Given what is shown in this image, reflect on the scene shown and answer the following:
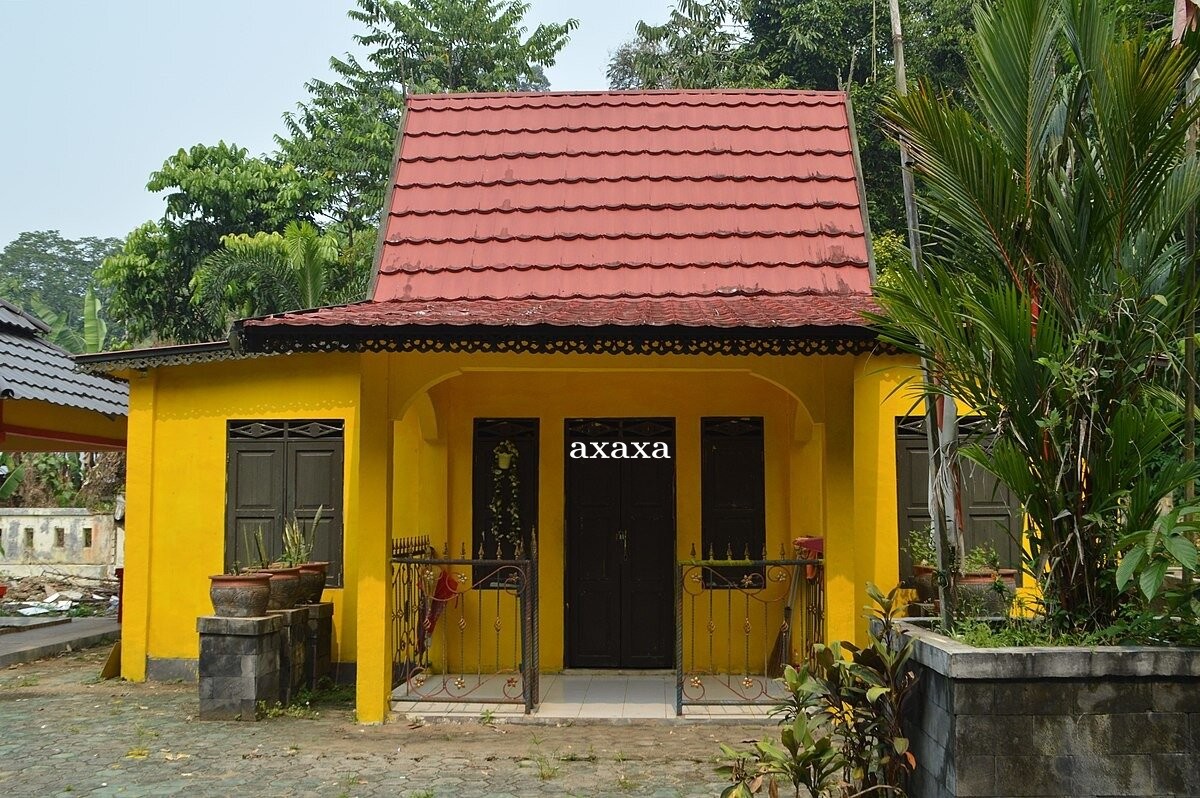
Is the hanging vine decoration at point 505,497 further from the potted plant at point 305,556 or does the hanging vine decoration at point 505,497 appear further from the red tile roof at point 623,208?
the red tile roof at point 623,208

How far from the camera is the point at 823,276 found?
9484mm

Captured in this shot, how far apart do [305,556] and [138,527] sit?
1623 mm

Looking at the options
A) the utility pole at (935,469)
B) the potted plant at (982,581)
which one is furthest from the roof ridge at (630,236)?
the utility pole at (935,469)

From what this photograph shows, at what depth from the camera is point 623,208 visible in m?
10.3

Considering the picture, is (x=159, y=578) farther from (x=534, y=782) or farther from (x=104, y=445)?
(x=534, y=782)

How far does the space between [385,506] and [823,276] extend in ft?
13.1

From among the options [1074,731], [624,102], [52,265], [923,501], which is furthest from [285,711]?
[52,265]

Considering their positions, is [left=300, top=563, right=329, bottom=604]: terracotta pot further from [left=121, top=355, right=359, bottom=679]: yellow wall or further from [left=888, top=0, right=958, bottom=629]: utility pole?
[left=888, top=0, right=958, bottom=629]: utility pole

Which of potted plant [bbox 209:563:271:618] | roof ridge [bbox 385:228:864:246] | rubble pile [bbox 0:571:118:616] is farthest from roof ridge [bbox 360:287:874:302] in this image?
rubble pile [bbox 0:571:118:616]

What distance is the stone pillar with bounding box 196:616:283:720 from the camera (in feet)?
27.5

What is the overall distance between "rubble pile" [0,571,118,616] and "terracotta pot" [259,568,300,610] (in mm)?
7863

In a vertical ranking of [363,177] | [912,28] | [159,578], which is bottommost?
[159,578]


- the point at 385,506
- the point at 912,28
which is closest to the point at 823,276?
the point at 385,506

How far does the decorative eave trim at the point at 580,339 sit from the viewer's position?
755cm
